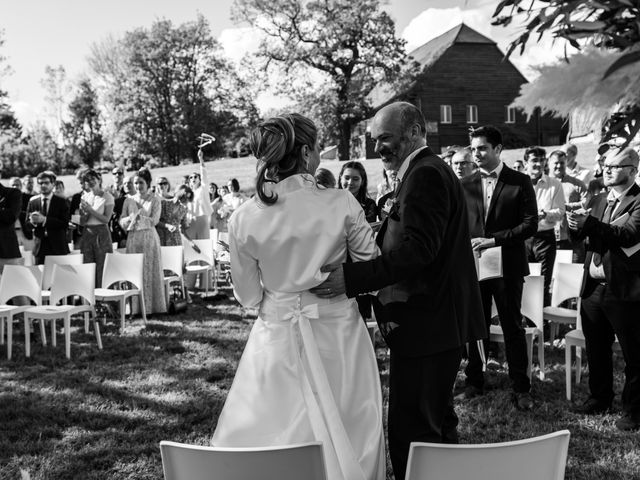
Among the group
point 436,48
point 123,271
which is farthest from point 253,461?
point 436,48

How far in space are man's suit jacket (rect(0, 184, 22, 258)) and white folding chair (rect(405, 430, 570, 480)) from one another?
6.65 m

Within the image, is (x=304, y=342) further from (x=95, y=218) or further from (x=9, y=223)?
(x=95, y=218)

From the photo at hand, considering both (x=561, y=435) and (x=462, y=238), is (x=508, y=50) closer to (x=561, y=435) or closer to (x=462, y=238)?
(x=561, y=435)

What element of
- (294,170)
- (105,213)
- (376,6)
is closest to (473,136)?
(294,170)

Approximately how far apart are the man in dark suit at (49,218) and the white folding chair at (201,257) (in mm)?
2125

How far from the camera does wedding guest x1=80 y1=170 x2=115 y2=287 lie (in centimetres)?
841

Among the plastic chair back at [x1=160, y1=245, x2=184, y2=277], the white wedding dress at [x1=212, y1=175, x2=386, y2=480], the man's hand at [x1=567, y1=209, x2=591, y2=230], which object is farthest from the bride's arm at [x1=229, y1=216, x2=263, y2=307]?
the plastic chair back at [x1=160, y1=245, x2=184, y2=277]

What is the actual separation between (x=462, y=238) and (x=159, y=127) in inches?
1865

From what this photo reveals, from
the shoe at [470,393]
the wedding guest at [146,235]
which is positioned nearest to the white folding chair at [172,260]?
the wedding guest at [146,235]

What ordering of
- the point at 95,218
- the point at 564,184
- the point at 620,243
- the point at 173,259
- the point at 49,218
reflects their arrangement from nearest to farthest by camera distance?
1. the point at 620,243
2. the point at 564,184
3. the point at 49,218
4. the point at 95,218
5. the point at 173,259

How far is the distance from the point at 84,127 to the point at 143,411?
198 feet

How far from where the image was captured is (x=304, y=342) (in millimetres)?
2443

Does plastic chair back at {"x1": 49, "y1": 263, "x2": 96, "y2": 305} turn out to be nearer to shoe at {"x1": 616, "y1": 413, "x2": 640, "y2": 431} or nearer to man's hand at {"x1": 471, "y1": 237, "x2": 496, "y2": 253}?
man's hand at {"x1": 471, "y1": 237, "x2": 496, "y2": 253}

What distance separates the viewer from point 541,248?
718cm
